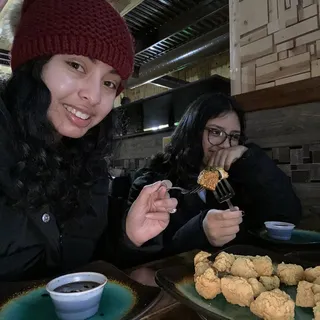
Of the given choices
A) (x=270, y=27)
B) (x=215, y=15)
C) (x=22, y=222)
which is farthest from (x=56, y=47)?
(x=215, y=15)

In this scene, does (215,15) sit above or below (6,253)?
above

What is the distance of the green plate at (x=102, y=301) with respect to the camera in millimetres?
631

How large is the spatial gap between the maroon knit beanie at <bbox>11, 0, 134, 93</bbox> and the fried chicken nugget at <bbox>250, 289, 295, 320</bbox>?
0.96 metres

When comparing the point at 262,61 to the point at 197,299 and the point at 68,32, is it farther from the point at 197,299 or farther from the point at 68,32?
the point at 197,299

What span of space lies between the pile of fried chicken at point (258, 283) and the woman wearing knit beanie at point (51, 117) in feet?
1.38

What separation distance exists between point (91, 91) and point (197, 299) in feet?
2.67

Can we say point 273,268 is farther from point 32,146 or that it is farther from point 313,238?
point 32,146

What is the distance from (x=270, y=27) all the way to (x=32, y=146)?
2197 millimetres

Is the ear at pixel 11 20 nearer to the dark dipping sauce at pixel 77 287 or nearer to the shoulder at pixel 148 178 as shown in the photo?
the dark dipping sauce at pixel 77 287

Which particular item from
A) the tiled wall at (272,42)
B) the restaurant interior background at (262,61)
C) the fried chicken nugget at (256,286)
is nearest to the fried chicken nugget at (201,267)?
the fried chicken nugget at (256,286)

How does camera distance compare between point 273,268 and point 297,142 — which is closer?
point 273,268

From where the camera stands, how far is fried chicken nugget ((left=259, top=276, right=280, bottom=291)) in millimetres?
750

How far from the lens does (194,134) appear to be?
1.97 meters

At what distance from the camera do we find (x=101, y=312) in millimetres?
645
